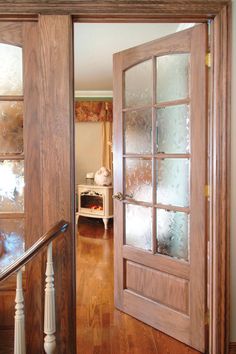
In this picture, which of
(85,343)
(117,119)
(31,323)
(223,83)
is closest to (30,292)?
(31,323)

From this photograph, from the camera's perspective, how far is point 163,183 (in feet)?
7.95

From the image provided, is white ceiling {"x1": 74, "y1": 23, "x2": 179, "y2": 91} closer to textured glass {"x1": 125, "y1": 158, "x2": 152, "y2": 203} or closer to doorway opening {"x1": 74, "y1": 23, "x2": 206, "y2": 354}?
doorway opening {"x1": 74, "y1": 23, "x2": 206, "y2": 354}

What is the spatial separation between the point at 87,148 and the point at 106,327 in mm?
4783

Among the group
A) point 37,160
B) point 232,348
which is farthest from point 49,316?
point 232,348

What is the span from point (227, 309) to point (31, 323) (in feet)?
3.76

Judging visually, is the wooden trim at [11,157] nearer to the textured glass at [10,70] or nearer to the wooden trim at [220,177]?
the textured glass at [10,70]

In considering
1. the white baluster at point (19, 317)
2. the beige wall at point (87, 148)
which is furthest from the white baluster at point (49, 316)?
the beige wall at point (87, 148)

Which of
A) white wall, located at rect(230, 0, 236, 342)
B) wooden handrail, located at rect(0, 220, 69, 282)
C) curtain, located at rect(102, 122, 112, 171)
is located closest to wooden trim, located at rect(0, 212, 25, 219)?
wooden handrail, located at rect(0, 220, 69, 282)

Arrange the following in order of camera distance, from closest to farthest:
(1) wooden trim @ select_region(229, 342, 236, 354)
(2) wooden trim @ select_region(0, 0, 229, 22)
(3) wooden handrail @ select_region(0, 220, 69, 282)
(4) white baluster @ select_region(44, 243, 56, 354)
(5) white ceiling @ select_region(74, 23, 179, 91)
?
(3) wooden handrail @ select_region(0, 220, 69, 282) < (4) white baluster @ select_region(44, 243, 56, 354) < (2) wooden trim @ select_region(0, 0, 229, 22) < (1) wooden trim @ select_region(229, 342, 236, 354) < (5) white ceiling @ select_region(74, 23, 179, 91)

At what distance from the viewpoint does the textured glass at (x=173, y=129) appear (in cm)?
226

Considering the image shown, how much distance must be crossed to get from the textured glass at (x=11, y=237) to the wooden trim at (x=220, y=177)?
3.74 ft

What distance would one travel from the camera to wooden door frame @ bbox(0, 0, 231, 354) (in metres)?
1.84

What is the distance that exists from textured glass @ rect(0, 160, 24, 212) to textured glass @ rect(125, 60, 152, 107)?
108 cm

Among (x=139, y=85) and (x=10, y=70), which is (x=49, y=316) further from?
(x=139, y=85)
